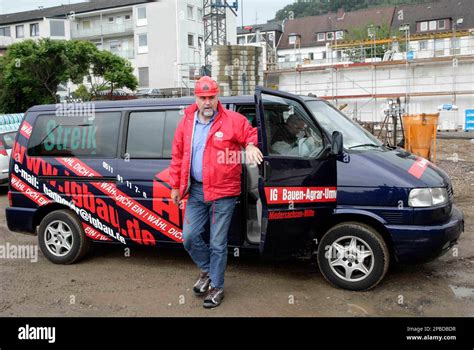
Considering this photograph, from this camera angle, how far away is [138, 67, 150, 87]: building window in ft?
164

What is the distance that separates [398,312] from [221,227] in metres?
1.76

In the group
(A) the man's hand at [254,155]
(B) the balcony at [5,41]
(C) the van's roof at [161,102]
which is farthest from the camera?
(B) the balcony at [5,41]

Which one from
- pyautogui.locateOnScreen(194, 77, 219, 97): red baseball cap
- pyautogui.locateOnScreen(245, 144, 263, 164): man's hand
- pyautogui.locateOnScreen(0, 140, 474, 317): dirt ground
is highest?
pyautogui.locateOnScreen(194, 77, 219, 97): red baseball cap

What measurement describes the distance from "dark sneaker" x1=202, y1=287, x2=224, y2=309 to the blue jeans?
0.05 meters

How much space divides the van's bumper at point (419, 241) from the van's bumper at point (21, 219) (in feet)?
13.9

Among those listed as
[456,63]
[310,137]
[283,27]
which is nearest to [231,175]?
[310,137]

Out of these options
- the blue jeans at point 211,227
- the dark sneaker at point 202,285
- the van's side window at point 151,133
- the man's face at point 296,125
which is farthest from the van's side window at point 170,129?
the dark sneaker at point 202,285

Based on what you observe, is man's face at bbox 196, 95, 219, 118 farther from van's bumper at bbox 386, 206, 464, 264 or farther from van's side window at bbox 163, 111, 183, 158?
van's bumper at bbox 386, 206, 464, 264

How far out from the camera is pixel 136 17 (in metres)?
50.2

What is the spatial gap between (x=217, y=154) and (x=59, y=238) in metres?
2.72

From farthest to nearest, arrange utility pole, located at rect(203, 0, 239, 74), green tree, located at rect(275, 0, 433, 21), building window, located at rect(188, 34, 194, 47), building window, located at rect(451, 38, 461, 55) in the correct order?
1. green tree, located at rect(275, 0, 433, 21)
2. building window, located at rect(188, 34, 194, 47)
3. utility pole, located at rect(203, 0, 239, 74)
4. building window, located at rect(451, 38, 461, 55)

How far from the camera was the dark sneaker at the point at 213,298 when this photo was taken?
482cm

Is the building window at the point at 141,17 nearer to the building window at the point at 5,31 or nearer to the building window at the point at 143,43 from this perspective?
the building window at the point at 143,43

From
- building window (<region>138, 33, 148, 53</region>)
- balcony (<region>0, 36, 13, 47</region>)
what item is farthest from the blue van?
balcony (<region>0, 36, 13, 47</region>)
